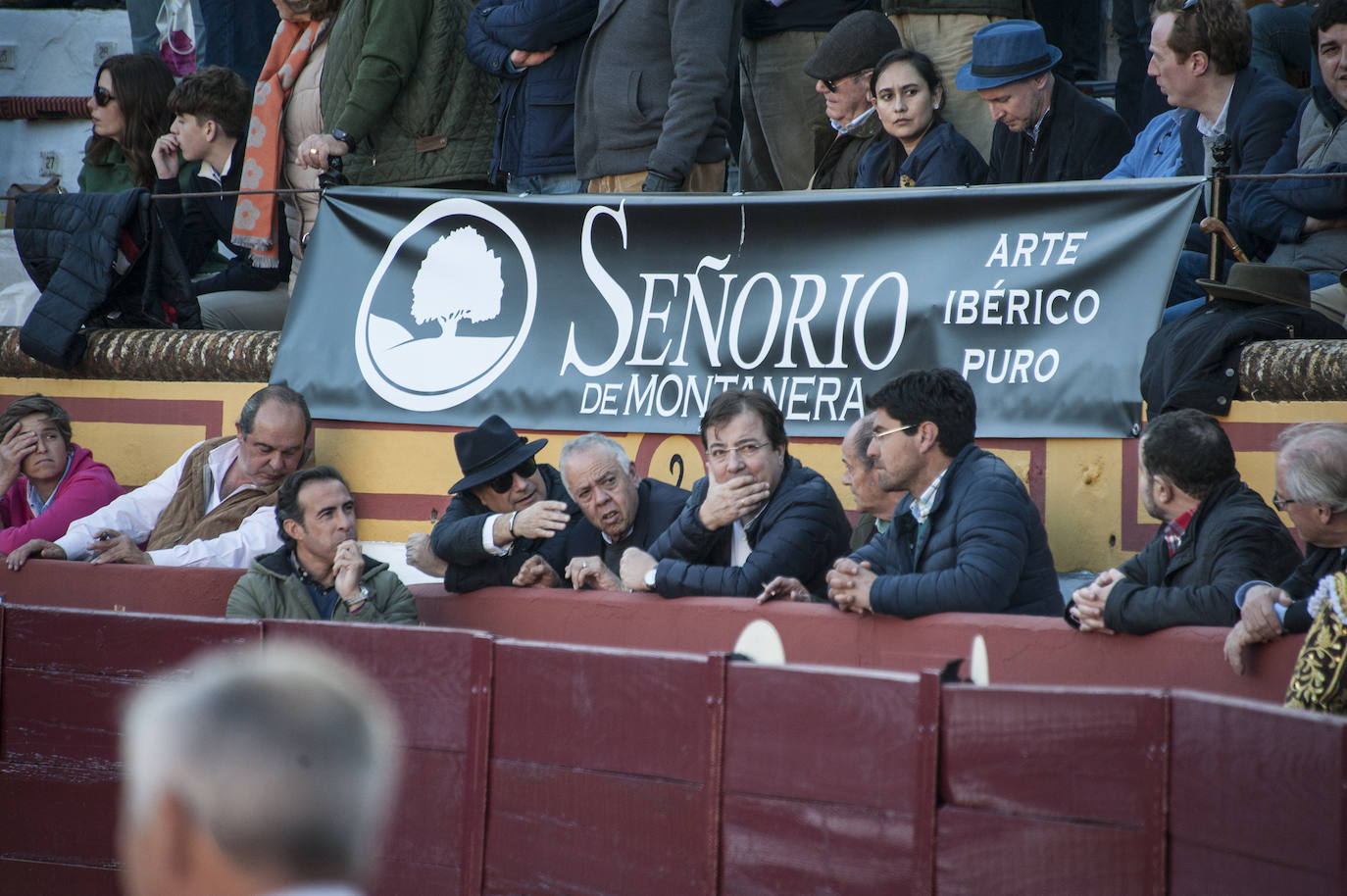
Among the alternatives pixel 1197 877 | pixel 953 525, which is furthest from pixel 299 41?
pixel 1197 877

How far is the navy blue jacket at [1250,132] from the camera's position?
553cm

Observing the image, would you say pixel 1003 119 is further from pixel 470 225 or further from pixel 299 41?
pixel 299 41

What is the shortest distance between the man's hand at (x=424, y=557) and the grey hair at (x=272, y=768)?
449 centimetres

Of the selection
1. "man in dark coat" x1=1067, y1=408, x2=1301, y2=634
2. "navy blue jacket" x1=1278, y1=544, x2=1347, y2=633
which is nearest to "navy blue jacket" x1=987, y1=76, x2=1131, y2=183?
"man in dark coat" x1=1067, y1=408, x2=1301, y2=634

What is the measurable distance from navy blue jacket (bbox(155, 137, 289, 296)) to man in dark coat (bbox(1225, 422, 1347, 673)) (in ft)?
17.0

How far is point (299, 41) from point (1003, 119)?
360 centimetres

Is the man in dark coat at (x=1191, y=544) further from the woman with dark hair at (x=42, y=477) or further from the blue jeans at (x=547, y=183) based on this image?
the woman with dark hair at (x=42, y=477)

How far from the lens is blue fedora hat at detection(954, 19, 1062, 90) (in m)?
5.96

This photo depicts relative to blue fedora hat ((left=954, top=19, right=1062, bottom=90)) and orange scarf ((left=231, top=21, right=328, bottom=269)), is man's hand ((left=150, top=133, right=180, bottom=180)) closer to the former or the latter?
orange scarf ((left=231, top=21, right=328, bottom=269))

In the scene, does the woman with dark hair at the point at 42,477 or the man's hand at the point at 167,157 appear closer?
the woman with dark hair at the point at 42,477

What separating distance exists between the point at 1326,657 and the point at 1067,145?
3077 millimetres

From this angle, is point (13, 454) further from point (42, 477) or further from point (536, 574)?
point (536, 574)

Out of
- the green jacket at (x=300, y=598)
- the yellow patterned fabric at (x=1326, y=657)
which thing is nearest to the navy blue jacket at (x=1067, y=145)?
the green jacket at (x=300, y=598)

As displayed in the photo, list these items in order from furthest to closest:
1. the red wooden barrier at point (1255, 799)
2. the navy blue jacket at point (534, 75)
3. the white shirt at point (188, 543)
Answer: the navy blue jacket at point (534, 75)
the white shirt at point (188, 543)
the red wooden barrier at point (1255, 799)
